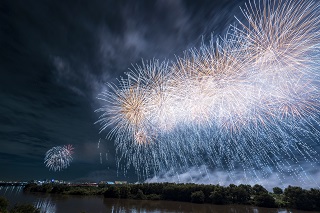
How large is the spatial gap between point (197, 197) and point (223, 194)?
8719 millimetres

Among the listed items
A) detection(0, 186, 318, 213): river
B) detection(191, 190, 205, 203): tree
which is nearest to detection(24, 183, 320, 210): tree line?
detection(191, 190, 205, 203): tree

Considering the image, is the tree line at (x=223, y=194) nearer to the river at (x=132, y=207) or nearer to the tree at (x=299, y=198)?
the tree at (x=299, y=198)

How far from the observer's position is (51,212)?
48594 mm

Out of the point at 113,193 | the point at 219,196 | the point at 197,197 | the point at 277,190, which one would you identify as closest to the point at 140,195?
the point at 113,193

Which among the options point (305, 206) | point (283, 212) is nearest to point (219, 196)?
point (283, 212)

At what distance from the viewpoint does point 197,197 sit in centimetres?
7262

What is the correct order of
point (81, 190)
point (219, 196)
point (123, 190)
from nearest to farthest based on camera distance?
1. point (219, 196)
2. point (123, 190)
3. point (81, 190)

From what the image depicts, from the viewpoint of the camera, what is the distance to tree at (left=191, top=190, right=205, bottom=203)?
7175cm

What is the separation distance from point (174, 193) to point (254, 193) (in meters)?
28.3

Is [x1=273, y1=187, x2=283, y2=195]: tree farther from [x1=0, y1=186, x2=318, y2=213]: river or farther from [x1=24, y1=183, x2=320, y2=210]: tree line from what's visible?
[x1=0, y1=186, x2=318, y2=213]: river

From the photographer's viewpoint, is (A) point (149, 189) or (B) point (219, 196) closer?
(B) point (219, 196)

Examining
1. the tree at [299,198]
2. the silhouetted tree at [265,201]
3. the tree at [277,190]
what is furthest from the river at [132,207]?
the tree at [277,190]

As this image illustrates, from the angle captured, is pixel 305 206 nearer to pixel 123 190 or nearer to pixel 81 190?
pixel 123 190

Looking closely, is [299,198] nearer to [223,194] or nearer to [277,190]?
[223,194]
